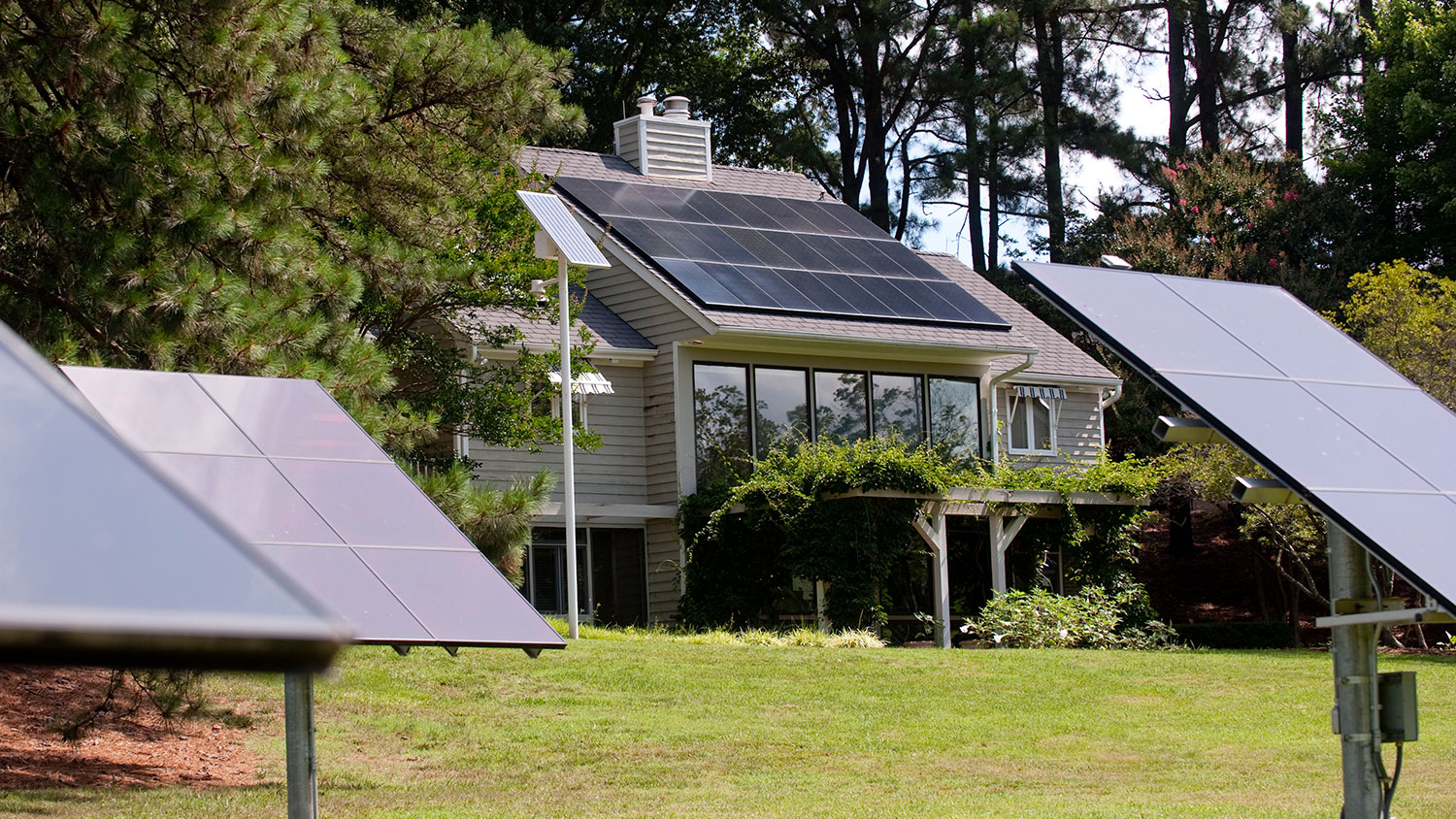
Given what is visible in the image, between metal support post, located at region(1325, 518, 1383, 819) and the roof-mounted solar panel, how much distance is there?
463 inches

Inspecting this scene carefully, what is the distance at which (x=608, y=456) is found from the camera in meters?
23.2

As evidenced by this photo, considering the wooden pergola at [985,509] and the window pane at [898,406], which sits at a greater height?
the window pane at [898,406]

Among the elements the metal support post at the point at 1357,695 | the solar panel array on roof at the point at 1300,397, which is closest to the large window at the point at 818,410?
the solar panel array on roof at the point at 1300,397

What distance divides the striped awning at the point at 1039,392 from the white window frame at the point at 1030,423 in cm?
5

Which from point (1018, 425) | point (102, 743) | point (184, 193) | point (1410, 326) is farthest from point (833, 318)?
point (102, 743)

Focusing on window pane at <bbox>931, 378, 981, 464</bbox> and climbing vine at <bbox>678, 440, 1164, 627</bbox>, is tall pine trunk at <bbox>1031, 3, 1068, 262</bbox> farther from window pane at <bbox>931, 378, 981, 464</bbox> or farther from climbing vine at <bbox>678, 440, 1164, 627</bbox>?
climbing vine at <bbox>678, 440, 1164, 627</bbox>

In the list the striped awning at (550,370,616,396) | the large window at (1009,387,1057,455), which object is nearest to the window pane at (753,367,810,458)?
the striped awning at (550,370,616,396)

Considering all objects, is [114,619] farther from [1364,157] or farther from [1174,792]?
[1364,157]

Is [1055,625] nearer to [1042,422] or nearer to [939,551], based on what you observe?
[939,551]

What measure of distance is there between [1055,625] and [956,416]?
16.5 ft

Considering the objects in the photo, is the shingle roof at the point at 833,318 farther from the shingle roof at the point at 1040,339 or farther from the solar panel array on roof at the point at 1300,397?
the solar panel array on roof at the point at 1300,397

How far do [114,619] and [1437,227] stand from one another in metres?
36.7

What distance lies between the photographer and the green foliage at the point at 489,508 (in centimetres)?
1335

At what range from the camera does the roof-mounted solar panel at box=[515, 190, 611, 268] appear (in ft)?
55.5
